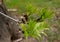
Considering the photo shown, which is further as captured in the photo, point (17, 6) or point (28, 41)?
point (17, 6)

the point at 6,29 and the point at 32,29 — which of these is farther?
the point at 32,29

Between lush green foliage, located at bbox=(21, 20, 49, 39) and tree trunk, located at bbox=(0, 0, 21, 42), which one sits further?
lush green foliage, located at bbox=(21, 20, 49, 39)

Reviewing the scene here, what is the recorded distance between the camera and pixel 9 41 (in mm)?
4027

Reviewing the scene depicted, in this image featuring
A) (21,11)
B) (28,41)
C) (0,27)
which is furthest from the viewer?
(21,11)

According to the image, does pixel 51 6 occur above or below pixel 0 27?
below

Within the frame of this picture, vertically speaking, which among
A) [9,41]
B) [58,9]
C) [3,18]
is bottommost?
[58,9]

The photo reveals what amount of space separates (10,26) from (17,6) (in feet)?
10.8

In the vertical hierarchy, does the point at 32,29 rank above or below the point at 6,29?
below

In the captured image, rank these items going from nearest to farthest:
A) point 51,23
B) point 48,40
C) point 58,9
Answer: point 48,40 < point 51,23 < point 58,9

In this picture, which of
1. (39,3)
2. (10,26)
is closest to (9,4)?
(39,3)

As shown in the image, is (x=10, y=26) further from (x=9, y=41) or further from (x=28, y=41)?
(x=28, y=41)

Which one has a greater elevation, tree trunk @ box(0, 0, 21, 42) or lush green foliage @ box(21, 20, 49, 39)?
tree trunk @ box(0, 0, 21, 42)

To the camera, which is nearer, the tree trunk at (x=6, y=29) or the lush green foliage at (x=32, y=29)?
the tree trunk at (x=6, y=29)

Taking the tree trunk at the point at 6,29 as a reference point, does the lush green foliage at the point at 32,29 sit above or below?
below
